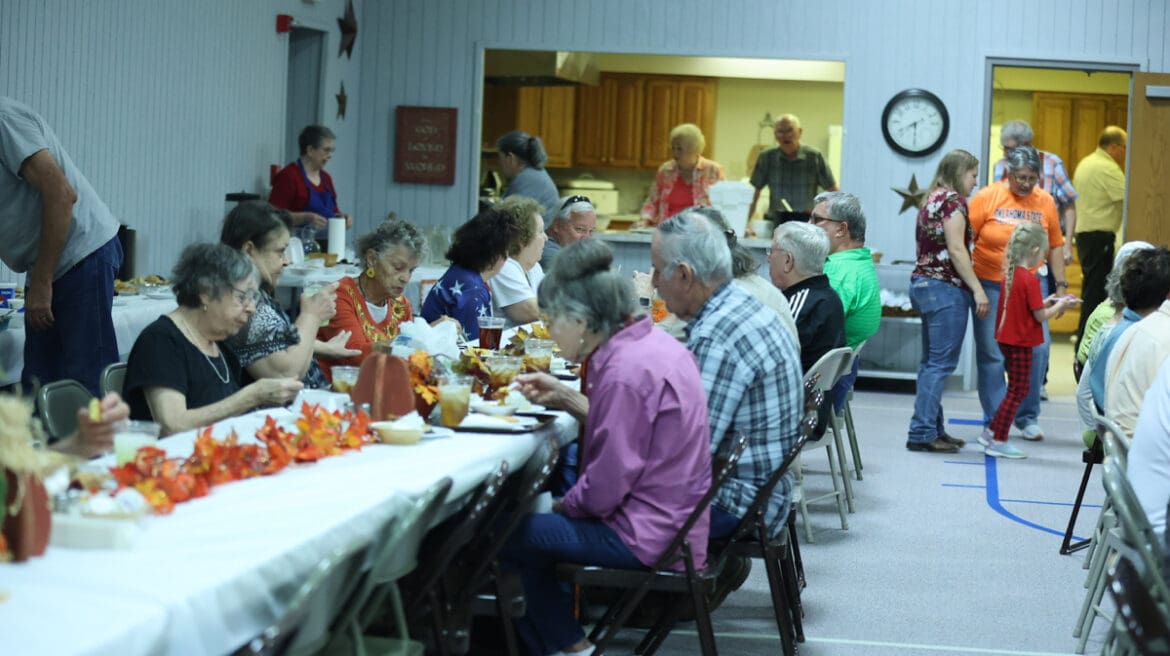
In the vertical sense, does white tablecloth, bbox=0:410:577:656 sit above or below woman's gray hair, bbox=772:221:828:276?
below

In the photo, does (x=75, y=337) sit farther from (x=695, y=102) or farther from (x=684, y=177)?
(x=695, y=102)

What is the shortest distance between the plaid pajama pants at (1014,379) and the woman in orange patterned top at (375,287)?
12.4 feet

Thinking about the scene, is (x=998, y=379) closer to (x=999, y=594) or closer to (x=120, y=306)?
(x=999, y=594)

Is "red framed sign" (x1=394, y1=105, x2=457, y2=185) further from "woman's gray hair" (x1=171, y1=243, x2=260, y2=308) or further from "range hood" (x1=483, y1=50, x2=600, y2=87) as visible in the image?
"woman's gray hair" (x1=171, y1=243, x2=260, y2=308)

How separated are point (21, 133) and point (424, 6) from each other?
251 inches

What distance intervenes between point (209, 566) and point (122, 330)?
3.93 meters

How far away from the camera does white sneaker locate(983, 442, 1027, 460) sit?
8.05 metres

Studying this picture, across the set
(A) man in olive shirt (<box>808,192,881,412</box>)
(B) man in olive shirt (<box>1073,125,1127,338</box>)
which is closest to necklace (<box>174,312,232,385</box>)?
(A) man in olive shirt (<box>808,192,881,412</box>)

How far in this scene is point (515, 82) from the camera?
1300 centimetres

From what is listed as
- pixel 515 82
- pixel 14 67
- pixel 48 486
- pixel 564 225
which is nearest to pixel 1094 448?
pixel 564 225

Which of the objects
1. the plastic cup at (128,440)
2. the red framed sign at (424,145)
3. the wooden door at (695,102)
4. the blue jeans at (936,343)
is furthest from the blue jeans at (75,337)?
the wooden door at (695,102)

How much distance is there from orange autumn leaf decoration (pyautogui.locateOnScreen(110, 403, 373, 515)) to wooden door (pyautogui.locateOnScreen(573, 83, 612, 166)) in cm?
1031

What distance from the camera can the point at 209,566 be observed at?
233cm

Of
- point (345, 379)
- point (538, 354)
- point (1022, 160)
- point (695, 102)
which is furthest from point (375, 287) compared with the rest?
point (695, 102)
